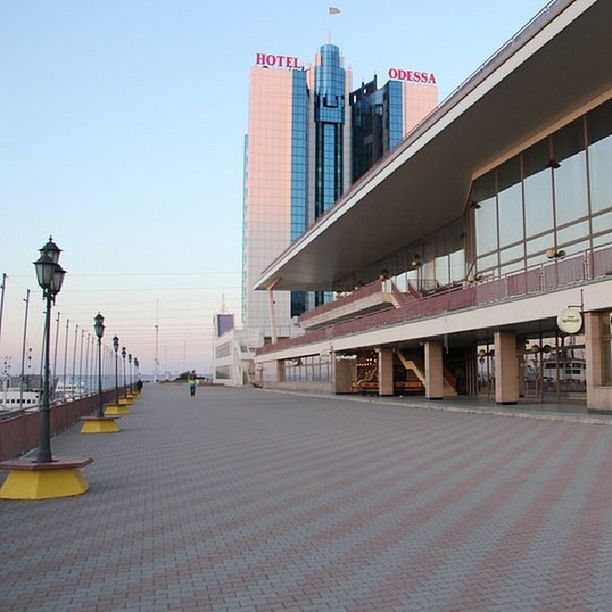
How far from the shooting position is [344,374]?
2109 inches

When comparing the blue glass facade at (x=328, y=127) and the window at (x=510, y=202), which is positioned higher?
the blue glass facade at (x=328, y=127)

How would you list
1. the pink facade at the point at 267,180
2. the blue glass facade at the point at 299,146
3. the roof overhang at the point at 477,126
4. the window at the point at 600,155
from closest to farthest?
the roof overhang at the point at 477,126, the window at the point at 600,155, the pink facade at the point at 267,180, the blue glass facade at the point at 299,146

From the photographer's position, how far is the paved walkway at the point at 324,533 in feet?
17.5

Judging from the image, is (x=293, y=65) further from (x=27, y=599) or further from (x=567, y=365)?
(x=27, y=599)

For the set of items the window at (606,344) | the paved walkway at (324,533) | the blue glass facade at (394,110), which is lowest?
the paved walkway at (324,533)

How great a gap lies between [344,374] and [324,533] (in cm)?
4631

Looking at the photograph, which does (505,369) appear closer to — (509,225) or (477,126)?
(509,225)

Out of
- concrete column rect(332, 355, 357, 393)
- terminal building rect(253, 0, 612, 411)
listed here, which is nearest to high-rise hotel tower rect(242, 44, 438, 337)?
concrete column rect(332, 355, 357, 393)

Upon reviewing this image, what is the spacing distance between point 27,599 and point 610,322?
818 inches

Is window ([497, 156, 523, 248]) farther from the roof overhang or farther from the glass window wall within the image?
the roof overhang

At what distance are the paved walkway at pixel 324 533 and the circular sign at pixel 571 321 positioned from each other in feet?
24.6

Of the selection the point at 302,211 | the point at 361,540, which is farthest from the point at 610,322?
the point at 302,211

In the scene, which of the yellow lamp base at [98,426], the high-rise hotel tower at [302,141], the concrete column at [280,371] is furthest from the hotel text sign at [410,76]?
the yellow lamp base at [98,426]

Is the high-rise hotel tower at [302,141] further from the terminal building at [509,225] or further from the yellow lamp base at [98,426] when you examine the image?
the yellow lamp base at [98,426]
